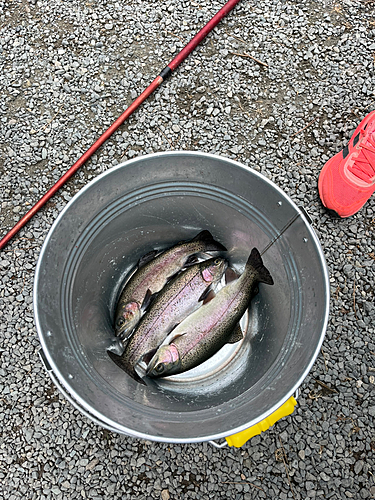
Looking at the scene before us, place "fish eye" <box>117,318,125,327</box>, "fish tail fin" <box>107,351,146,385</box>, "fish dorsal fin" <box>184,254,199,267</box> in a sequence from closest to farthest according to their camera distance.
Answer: "fish tail fin" <box>107,351,146,385</box> → "fish eye" <box>117,318,125,327</box> → "fish dorsal fin" <box>184,254,199,267</box>

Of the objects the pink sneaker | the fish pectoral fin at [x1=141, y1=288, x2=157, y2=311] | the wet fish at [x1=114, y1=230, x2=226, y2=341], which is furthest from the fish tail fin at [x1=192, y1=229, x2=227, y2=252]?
the pink sneaker

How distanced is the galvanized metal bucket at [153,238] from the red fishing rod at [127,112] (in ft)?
2.57

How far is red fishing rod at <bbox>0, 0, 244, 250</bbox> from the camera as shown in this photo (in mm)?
2637

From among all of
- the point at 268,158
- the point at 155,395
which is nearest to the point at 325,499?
the point at 155,395

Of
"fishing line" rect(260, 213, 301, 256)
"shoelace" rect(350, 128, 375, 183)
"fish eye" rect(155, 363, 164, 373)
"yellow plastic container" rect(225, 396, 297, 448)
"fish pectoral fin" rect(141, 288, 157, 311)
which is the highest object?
"shoelace" rect(350, 128, 375, 183)

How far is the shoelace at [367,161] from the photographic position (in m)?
2.53

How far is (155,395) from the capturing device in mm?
1955

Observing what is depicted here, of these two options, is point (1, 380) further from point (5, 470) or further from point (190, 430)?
point (190, 430)

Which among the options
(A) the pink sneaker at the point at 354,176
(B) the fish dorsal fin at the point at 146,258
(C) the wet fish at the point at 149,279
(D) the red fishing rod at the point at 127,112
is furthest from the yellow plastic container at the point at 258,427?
(D) the red fishing rod at the point at 127,112

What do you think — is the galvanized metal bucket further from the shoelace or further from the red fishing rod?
the shoelace

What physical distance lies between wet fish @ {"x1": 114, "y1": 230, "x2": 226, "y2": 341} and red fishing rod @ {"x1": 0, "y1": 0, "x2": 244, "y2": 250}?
875 millimetres

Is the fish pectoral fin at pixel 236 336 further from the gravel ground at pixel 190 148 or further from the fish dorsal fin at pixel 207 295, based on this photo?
the gravel ground at pixel 190 148

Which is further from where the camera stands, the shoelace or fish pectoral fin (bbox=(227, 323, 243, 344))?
the shoelace

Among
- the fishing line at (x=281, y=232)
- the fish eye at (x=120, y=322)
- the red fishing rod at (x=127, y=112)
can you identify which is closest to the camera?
the fishing line at (x=281, y=232)
